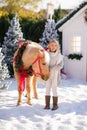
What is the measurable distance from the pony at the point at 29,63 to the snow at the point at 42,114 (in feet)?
1.63

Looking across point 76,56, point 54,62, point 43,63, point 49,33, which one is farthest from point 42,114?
point 49,33

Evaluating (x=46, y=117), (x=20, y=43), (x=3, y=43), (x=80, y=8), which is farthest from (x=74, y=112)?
(x=3, y=43)

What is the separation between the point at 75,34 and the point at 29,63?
6466mm

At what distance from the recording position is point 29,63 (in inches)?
356

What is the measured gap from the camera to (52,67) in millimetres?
8977

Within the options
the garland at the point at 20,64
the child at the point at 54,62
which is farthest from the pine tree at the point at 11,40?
the child at the point at 54,62

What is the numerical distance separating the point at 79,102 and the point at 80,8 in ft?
18.5

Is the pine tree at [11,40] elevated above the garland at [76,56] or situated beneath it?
elevated above

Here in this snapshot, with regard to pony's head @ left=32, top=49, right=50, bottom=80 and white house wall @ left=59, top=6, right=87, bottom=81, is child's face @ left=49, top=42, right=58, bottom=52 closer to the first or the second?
pony's head @ left=32, top=49, right=50, bottom=80

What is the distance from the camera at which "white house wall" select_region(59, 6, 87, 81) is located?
14.8 metres

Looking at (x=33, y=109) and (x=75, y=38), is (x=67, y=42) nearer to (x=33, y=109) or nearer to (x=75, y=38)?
(x=75, y=38)

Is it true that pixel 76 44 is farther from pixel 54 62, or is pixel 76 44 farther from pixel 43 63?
pixel 43 63

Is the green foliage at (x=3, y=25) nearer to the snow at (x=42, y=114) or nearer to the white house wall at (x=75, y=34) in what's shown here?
the white house wall at (x=75, y=34)

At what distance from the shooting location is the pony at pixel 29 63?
28.4 ft
